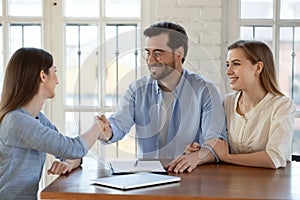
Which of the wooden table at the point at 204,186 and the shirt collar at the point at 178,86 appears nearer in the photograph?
the wooden table at the point at 204,186

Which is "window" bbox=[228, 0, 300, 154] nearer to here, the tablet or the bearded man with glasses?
the bearded man with glasses

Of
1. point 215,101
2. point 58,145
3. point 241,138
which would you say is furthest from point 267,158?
point 58,145

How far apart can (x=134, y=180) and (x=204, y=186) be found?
231mm

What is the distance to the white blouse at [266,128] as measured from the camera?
1.99 metres

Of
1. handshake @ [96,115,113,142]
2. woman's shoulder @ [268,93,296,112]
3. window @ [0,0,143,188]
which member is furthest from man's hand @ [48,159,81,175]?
window @ [0,0,143,188]

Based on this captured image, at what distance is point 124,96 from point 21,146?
0.48 meters

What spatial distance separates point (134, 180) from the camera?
1.71 metres

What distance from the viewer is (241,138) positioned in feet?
6.97

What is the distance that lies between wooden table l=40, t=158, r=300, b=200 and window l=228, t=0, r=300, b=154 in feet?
4.10

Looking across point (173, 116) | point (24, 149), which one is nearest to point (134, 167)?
point (173, 116)

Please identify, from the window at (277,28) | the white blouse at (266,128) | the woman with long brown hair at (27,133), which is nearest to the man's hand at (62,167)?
the woman with long brown hair at (27,133)

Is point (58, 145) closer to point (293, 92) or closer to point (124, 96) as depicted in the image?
point (124, 96)

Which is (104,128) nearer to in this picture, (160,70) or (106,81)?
(106,81)

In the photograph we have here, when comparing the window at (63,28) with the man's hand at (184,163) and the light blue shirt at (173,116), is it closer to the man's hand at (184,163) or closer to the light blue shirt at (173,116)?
the light blue shirt at (173,116)
